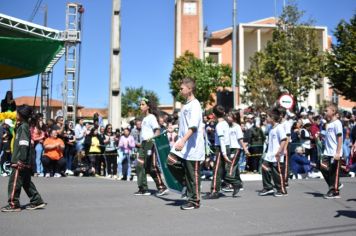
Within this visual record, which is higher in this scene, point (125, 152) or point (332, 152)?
point (332, 152)

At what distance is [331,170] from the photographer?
9633 mm

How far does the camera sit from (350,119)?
1827cm

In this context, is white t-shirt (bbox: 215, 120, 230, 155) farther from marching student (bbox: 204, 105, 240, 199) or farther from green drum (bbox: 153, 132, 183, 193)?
green drum (bbox: 153, 132, 183, 193)

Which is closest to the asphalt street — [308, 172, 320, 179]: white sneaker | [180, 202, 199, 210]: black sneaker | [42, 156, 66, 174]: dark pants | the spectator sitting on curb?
[180, 202, 199, 210]: black sneaker

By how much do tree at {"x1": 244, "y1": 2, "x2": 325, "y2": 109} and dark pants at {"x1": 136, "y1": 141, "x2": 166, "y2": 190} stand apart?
27669 millimetres

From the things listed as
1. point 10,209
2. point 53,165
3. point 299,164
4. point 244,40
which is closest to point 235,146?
point 10,209

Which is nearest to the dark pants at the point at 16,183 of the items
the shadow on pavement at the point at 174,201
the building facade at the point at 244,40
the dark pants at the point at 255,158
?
the shadow on pavement at the point at 174,201

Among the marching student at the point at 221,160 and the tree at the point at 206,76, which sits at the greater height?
the tree at the point at 206,76

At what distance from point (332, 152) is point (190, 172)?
130 inches

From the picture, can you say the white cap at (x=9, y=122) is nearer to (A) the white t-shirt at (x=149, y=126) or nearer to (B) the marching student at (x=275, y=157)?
(A) the white t-shirt at (x=149, y=126)

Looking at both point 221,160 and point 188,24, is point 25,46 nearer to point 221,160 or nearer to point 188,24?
point 221,160

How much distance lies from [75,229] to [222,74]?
1819 inches

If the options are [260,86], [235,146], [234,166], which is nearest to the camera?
[234,166]

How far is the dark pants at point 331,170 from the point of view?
31.4ft
